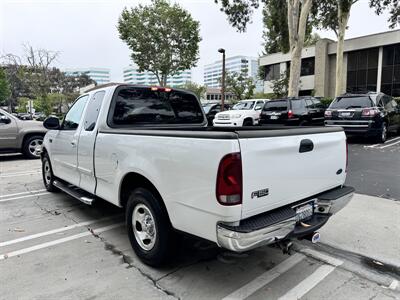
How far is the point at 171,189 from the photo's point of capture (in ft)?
9.37

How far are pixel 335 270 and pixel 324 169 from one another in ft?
3.39

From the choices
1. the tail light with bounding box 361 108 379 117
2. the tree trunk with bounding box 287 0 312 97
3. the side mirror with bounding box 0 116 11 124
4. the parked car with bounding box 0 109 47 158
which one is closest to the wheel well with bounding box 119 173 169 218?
the parked car with bounding box 0 109 47 158

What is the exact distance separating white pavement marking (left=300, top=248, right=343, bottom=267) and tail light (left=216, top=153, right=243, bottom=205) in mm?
1698

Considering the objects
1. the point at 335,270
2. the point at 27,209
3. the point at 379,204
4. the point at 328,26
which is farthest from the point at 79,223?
the point at 328,26

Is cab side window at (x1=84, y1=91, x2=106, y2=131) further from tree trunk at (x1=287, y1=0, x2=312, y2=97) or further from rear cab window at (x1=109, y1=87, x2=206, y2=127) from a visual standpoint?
tree trunk at (x1=287, y1=0, x2=312, y2=97)

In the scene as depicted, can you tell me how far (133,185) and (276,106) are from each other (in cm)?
1110

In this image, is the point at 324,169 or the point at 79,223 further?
the point at 79,223

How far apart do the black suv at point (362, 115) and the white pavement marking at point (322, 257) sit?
851 cm

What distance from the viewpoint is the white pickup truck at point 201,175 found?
2477mm

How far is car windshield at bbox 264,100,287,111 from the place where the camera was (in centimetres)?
1351

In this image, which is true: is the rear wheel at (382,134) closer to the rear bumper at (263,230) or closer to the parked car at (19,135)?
the rear bumper at (263,230)

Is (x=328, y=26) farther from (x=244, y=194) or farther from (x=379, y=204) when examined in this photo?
(x=244, y=194)

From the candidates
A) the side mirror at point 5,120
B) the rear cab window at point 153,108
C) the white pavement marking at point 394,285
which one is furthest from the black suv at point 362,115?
the side mirror at point 5,120

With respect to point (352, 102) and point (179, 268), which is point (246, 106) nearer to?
point (352, 102)
